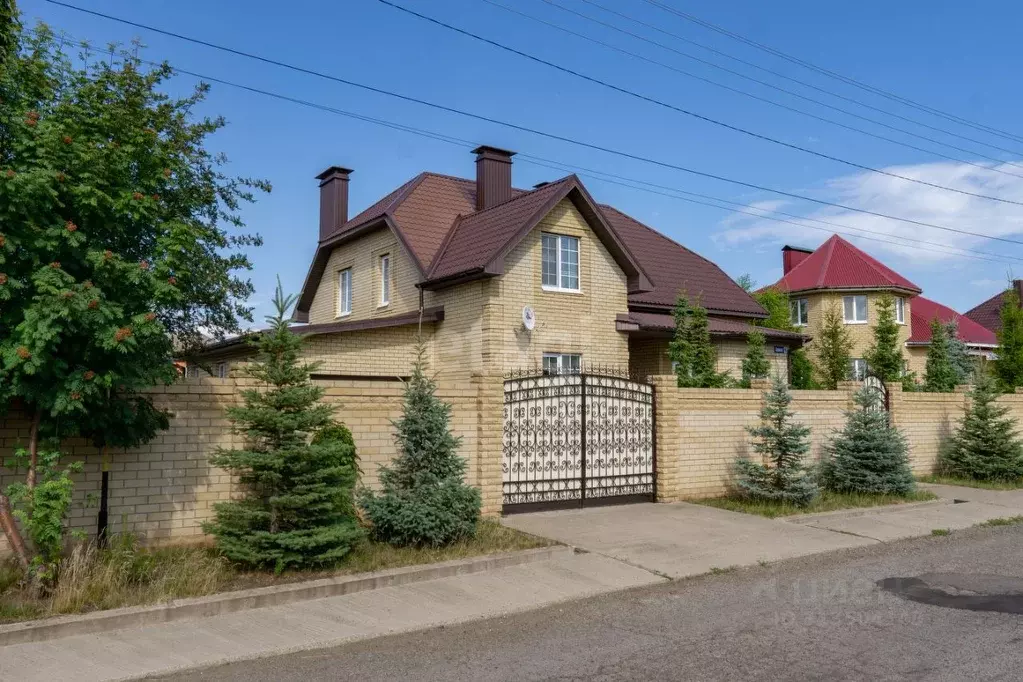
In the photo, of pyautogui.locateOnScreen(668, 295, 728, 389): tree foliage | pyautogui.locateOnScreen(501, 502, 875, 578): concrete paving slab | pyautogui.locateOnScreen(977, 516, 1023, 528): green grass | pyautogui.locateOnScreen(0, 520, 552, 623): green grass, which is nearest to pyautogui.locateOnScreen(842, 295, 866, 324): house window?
pyautogui.locateOnScreen(668, 295, 728, 389): tree foliage

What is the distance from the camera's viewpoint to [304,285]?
25422mm

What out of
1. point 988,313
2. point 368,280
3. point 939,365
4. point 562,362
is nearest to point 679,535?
point 562,362

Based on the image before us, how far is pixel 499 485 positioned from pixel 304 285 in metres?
16.1

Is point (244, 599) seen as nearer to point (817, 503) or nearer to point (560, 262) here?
point (817, 503)


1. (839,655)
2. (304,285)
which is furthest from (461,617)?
(304,285)

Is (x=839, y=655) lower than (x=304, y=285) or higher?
lower

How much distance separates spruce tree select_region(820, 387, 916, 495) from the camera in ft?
46.0

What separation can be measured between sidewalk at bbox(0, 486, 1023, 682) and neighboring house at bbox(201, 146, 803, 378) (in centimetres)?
597

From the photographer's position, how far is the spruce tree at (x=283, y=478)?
771 centimetres

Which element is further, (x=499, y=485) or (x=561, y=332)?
(x=561, y=332)

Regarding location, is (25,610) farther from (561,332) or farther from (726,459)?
(561,332)

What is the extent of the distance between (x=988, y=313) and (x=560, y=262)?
48.7 metres

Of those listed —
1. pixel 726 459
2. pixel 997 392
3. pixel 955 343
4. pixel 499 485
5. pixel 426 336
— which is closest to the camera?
pixel 499 485

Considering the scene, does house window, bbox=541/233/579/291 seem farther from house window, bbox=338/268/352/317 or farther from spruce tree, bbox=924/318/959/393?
spruce tree, bbox=924/318/959/393
